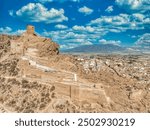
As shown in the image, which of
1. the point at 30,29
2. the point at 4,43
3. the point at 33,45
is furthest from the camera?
the point at 4,43

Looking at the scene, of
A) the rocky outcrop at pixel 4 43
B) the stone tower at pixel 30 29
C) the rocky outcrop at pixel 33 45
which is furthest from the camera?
the rocky outcrop at pixel 4 43

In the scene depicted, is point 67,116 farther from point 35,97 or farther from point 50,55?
point 50,55

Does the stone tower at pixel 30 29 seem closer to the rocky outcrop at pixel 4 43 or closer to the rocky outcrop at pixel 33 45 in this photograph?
the rocky outcrop at pixel 33 45

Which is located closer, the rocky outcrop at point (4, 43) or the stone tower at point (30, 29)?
the stone tower at point (30, 29)

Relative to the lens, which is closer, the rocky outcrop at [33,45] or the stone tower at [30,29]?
the rocky outcrop at [33,45]

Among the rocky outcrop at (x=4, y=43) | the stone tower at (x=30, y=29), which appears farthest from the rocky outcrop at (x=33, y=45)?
the rocky outcrop at (x=4, y=43)

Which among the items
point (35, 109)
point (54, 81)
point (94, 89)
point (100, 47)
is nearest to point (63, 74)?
point (54, 81)

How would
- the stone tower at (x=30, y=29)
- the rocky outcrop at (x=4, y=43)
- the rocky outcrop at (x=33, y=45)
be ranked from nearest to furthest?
the rocky outcrop at (x=33, y=45)
the stone tower at (x=30, y=29)
the rocky outcrop at (x=4, y=43)

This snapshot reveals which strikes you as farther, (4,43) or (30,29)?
(4,43)

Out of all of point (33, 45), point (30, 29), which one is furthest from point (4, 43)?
point (33, 45)

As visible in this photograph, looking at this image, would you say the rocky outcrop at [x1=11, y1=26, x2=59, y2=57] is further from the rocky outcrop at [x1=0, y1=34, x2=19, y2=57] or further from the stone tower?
the rocky outcrop at [x1=0, y1=34, x2=19, y2=57]

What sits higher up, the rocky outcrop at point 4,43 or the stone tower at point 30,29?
the stone tower at point 30,29

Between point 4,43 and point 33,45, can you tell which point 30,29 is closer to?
point 33,45
